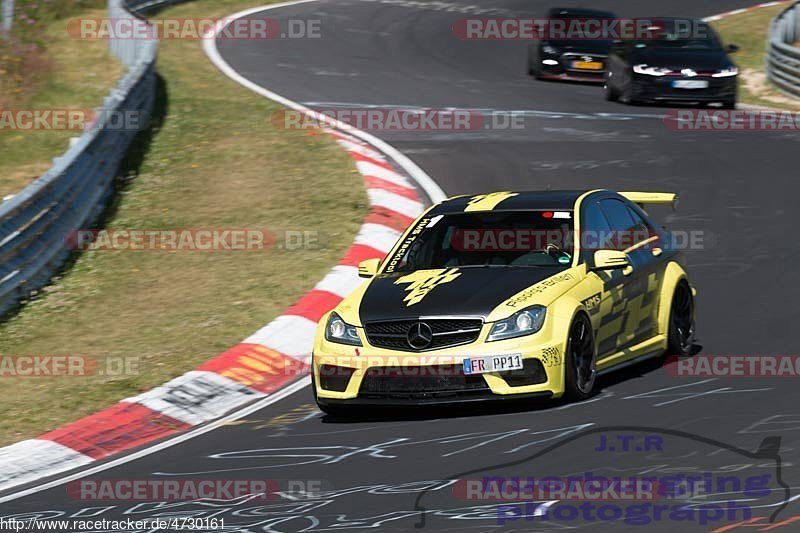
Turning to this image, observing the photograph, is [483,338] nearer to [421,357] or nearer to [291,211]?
[421,357]

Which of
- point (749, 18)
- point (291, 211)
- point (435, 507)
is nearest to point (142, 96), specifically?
point (291, 211)

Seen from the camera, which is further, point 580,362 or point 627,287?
point 627,287

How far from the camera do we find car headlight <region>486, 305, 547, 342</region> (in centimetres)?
902

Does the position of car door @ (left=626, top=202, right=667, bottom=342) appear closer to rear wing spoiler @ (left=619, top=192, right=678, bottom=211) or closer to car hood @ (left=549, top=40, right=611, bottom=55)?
rear wing spoiler @ (left=619, top=192, right=678, bottom=211)

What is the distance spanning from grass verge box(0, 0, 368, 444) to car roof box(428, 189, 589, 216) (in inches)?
86.9

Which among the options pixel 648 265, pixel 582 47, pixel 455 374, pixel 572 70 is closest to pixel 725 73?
pixel 572 70

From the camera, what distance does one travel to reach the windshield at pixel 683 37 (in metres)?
24.4

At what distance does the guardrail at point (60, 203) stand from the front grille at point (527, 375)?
18.4 ft

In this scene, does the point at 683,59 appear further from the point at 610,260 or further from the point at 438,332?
the point at 438,332

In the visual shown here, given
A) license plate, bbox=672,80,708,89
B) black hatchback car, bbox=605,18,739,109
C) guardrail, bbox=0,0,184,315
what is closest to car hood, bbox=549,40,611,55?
black hatchback car, bbox=605,18,739,109

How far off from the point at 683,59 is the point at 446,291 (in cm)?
1494

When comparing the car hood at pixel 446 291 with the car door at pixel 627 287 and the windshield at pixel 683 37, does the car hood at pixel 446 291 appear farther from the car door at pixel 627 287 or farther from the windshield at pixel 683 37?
the windshield at pixel 683 37

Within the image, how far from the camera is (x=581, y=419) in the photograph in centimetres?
867

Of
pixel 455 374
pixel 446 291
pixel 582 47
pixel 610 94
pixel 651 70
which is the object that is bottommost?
pixel 610 94
